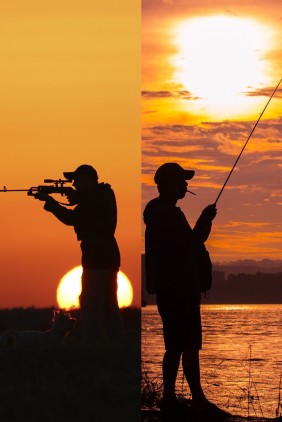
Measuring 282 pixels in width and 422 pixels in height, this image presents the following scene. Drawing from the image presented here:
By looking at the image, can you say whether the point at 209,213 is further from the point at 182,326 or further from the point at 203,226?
the point at 182,326

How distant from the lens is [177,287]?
1205cm

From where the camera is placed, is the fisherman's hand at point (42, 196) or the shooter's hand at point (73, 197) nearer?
the fisherman's hand at point (42, 196)

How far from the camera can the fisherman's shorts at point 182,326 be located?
1205cm

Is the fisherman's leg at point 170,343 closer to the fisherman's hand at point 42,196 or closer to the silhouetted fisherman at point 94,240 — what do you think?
Result: the silhouetted fisherman at point 94,240

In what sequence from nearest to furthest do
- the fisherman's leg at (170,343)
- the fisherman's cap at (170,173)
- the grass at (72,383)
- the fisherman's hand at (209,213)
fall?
the grass at (72,383), the fisherman's leg at (170,343), the fisherman's hand at (209,213), the fisherman's cap at (170,173)

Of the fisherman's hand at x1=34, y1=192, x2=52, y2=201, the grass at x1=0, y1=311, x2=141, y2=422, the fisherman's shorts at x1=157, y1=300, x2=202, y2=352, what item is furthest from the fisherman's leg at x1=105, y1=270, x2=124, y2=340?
the fisherman's shorts at x1=157, y1=300, x2=202, y2=352

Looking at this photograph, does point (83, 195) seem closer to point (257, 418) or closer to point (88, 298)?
point (88, 298)

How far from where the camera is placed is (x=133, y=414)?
12.1 metres

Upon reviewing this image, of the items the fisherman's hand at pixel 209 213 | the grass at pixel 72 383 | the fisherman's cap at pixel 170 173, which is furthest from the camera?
the fisherman's cap at pixel 170 173

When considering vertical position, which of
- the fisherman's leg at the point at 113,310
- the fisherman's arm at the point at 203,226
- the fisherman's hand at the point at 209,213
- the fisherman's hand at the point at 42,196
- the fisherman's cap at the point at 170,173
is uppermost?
the fisherman's hand at the point at 42,196

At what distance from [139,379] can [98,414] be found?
65.1 inches

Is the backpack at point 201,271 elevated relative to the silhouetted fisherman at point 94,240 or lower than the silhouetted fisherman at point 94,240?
lower

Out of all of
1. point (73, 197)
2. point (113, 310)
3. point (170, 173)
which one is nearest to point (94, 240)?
point (73, 197)

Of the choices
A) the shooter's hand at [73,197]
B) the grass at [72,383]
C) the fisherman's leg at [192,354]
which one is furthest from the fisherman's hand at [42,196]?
the fisherman's leg at [192,354]
